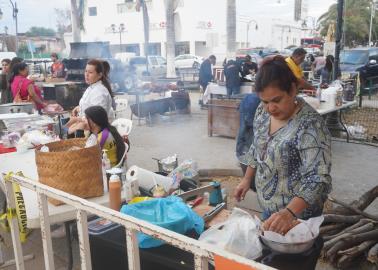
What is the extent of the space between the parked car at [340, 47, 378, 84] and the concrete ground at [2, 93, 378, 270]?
8.62 m

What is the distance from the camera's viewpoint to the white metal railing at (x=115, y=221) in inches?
50.0

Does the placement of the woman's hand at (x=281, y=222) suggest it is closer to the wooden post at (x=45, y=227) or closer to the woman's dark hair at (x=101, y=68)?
the wooden post at (x=45, y=227)

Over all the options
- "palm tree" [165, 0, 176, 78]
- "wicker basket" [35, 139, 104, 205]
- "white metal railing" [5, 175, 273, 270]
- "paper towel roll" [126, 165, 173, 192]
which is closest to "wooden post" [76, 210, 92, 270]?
"white metal railing" [5, 175, 273, 270]

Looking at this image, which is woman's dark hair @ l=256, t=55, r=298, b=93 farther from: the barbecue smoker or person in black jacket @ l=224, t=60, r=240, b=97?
the barbecue smoker

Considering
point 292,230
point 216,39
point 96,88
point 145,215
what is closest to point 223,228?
point 292,230

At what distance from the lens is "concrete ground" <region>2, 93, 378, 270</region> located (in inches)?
152

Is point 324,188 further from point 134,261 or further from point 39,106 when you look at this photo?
point 39,106

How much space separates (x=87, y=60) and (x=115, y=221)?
13215mm

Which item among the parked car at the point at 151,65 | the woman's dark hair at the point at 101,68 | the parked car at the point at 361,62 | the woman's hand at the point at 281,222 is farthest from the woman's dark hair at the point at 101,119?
the parked car at the point at 151,65

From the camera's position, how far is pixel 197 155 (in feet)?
22.2

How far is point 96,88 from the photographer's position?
4.39 metres

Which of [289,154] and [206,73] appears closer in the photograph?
[289,154]

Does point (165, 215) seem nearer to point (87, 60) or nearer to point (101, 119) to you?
point (101, 119)

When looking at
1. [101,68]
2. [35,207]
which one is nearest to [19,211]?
[35,207]
